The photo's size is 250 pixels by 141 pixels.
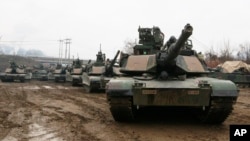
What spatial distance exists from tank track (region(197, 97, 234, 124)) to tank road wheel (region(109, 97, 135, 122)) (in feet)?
5.45

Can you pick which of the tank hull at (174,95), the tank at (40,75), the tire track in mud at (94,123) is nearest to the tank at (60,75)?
the tank at (40,75)

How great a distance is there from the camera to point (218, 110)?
908cm

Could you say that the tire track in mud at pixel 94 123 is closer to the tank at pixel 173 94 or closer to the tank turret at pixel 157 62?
the tank at pixel 173 94

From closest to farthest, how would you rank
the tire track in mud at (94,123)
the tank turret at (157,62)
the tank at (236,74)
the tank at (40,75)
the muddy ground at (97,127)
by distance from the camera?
1. the muddy ground at (97,127)
2. the tire track in mud at (94,123)
3. the tank turret at (157,62)
4. the tank at (236,74)
5. the tank at (40,75)

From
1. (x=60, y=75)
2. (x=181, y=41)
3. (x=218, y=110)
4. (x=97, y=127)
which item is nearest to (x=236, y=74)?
(x=60, y=75)

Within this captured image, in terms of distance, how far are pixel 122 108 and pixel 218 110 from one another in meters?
2.03

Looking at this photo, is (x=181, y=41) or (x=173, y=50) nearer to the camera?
(x=181, y=41)

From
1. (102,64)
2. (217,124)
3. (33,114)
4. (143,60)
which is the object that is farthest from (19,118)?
(102,64)

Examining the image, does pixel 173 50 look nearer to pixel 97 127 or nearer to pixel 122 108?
pixel 122 108

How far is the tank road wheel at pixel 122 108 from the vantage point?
9.00 m

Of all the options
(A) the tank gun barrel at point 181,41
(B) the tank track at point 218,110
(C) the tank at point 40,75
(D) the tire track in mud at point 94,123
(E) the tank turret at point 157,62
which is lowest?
(C) the tank at point 40,75

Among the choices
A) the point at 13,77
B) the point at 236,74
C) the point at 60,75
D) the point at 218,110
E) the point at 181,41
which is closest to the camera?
the point at 181,41

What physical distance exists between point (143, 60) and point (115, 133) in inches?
119

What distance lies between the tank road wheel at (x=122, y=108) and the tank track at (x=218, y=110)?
166 cm
